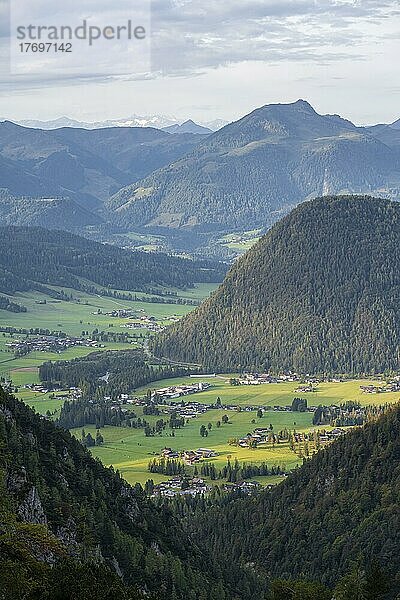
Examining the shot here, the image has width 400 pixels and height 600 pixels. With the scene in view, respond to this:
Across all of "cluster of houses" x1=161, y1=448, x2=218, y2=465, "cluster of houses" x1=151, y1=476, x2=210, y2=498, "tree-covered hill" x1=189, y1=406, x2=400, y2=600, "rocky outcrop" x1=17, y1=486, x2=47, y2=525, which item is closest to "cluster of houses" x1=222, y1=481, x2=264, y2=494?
"cluster of houses" x1=151, y1=476, x2=210, y2=498

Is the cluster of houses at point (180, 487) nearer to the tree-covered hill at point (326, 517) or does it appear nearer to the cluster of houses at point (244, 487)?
the cluster of houses at point (244, 487)

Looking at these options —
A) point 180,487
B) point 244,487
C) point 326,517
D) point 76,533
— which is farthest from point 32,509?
point 244,487

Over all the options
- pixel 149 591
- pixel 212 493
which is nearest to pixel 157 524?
pixel 149 591

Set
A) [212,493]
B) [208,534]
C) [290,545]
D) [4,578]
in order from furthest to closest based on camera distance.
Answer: [212,493] < [208,534] < [290,545] < [4,578]

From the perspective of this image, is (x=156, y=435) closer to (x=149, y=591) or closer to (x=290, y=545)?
(x=290, y=545)

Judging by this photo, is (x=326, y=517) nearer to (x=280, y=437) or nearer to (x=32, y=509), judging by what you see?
(x=32, y=509)

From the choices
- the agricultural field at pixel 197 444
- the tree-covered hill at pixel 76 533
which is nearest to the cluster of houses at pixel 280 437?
the agricultural field at pixel 197 444
